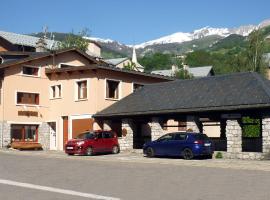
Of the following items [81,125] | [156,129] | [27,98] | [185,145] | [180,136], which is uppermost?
[27,98]

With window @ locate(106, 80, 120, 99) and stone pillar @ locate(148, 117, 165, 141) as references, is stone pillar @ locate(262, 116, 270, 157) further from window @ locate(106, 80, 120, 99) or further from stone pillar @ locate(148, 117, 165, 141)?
window @ locate(106, 80, 120, 99)

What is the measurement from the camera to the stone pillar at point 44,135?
4131cm

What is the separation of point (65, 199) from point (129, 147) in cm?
2195

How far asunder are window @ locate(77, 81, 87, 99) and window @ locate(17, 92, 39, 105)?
211 inches

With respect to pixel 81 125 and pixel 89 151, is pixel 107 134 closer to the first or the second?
pixel 89 151

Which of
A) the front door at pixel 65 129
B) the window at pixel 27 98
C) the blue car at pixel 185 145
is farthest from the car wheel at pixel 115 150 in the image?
the window at pixel 27 98

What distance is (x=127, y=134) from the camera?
3388 centimetres

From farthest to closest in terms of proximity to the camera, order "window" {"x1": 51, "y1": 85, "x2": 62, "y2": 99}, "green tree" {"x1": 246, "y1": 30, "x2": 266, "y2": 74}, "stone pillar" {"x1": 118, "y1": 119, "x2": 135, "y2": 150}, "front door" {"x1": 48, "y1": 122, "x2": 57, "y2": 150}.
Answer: "green tree" {"x1": 246, "y1": 30, "x2": 266, "y2": 74}
"front door" {"x1": 48, "y1": 122, "x2": 57, "y2": 150}
"window" {"x1": 51, "y1": 85, "x2": 62, "y2": 99}
"stone pillar" {"x1": 118, "y1": 119, "x2": 135, "y2": 150}

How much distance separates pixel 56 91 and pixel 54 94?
570 millimetres

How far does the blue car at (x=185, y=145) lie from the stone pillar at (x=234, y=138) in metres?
1.19

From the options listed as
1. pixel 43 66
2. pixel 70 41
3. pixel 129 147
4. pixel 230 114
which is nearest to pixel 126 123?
pixel 129 147

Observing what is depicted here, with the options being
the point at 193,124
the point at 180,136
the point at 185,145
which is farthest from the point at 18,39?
the point at 185,145

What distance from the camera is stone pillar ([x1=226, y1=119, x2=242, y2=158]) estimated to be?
27234 mm

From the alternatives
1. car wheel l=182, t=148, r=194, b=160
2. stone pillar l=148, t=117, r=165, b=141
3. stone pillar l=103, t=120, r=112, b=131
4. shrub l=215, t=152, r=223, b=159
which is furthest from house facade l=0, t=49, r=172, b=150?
shrub l=215, t=152, r=223, b=159
